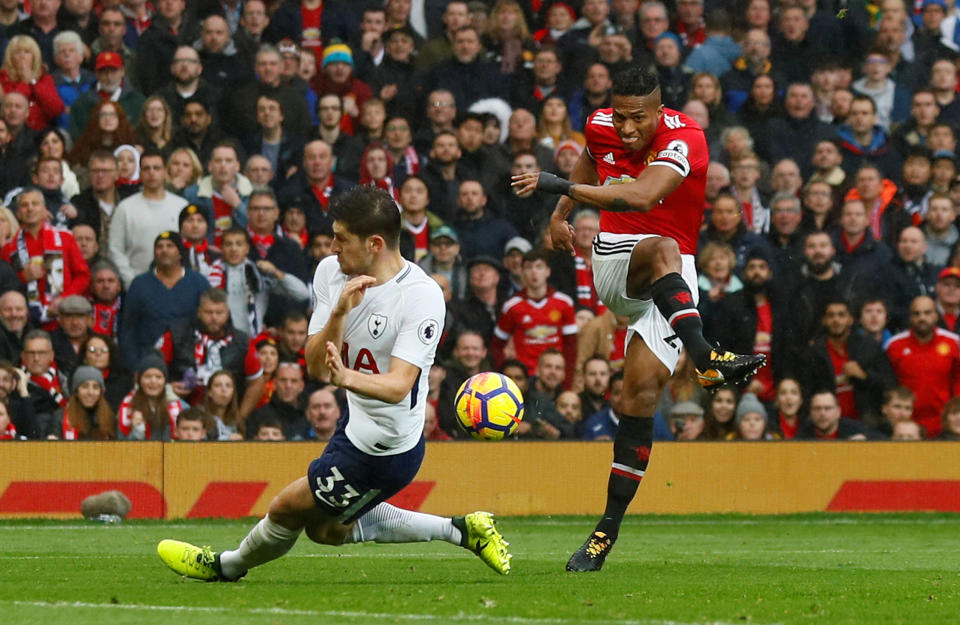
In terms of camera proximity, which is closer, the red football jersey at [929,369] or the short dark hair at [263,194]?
the red football jersey at [929,369]

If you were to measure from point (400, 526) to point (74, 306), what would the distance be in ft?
21.2

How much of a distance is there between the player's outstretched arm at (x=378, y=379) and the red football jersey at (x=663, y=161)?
2521 mm

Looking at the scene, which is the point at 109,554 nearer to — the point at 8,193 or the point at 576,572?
the point at 576,572

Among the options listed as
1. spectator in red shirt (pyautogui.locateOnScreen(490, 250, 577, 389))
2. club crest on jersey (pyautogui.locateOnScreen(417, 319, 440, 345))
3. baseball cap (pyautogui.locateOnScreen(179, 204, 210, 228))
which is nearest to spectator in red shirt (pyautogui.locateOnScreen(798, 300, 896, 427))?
spectator in red shirt (pyautogui.locateOnScreen(490, 250, 577, 389))

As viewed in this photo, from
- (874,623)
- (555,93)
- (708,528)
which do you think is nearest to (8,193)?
(555,93)

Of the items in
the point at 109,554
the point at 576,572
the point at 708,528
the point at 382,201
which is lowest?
the point at 708,528

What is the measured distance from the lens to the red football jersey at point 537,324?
14391 mm

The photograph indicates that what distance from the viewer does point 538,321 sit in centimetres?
1440

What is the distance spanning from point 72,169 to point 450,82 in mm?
3837

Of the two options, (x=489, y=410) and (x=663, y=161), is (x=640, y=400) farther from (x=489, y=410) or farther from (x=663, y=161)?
(x=663, y=161)

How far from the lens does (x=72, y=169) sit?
14812mm

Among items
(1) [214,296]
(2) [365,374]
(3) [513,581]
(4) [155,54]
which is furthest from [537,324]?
(2) [365,374]

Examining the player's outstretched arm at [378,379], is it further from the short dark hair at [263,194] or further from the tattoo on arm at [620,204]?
the short dark hair at [263,194]

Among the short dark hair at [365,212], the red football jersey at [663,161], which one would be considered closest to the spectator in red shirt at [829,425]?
the red football jersey at [663,161]
